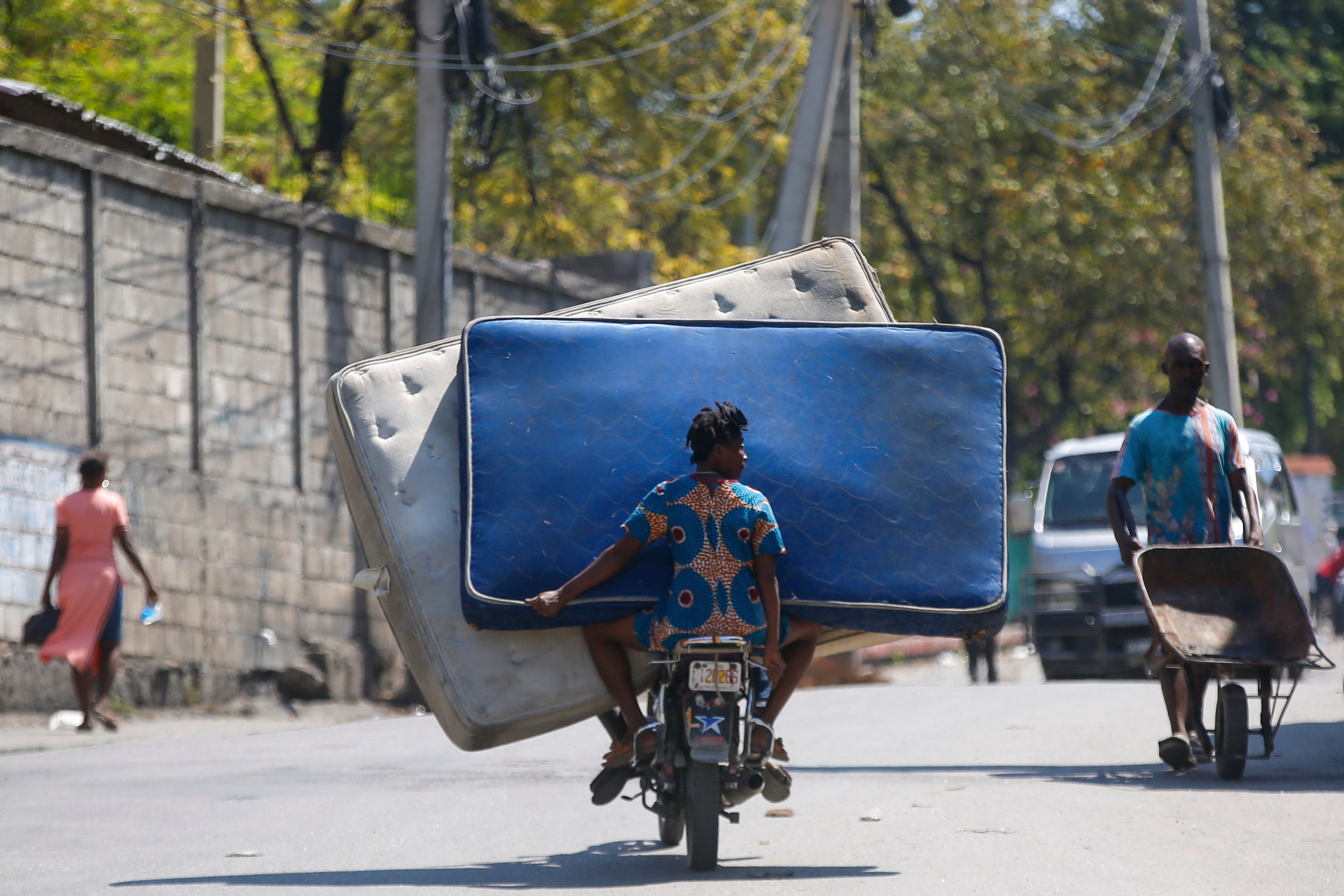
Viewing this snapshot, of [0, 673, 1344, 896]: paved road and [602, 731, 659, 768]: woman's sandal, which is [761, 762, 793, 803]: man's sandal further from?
[602, 731, 659, 768]: woman's sandal

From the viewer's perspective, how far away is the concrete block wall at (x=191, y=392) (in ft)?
40.3

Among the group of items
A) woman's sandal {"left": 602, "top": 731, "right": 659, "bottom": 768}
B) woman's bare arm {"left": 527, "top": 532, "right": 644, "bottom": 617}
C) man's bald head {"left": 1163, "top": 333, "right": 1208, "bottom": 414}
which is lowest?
woman's sandal {"left": 602, "top": 731, "right": 659, "bottom": 768}

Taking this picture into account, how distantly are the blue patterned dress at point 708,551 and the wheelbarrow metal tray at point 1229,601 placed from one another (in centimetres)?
269

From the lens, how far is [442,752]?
9.97 m

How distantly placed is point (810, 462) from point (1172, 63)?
27.3 meters

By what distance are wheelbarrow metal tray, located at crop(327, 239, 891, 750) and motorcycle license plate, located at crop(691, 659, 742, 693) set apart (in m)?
0.46

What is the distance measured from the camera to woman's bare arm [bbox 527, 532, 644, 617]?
5852 mm

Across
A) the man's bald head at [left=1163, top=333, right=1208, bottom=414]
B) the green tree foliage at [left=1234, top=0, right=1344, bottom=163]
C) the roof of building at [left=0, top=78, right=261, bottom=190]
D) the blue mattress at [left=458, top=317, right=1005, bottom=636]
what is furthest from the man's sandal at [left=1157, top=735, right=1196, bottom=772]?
the green tree foliage at [left=1234, top=0, right=1344, bottom=163]

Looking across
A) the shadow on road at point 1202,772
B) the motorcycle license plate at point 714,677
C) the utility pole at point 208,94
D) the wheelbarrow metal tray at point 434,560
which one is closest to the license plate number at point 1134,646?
the shadow on road at point 1202,772

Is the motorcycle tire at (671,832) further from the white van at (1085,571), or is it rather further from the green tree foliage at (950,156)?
the green tree foliage at (950,156)

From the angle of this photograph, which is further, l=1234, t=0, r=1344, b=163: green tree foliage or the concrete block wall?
l=1234, t=0, r=1344, b=163: green tree foliage

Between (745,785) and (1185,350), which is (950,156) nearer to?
(1185,350)

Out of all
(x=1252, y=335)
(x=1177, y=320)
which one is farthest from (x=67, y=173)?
(x=1252, y=335)

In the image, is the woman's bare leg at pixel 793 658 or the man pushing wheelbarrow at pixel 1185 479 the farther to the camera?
the man pushing wheelbarrow at pixel 1185 479
